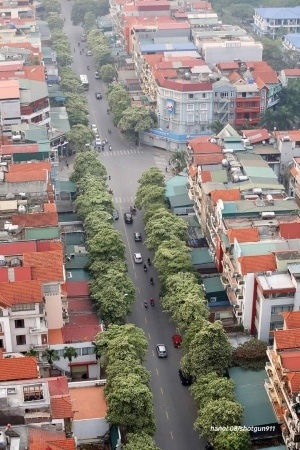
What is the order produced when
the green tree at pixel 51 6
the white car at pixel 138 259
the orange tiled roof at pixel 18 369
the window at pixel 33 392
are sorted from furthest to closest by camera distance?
the green tree at pixel 51 6, the white car at pixel 138 259, the orange tiled roof at pixel 18 369, the window at pixel 33 392

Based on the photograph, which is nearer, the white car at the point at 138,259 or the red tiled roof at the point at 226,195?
the red tiled roof at the point at 226,195

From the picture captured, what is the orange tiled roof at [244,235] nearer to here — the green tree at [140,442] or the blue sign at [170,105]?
the green tree at [140,442]

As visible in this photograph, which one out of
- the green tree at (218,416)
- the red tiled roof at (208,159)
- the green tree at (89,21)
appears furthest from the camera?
the green tree at (89,21)

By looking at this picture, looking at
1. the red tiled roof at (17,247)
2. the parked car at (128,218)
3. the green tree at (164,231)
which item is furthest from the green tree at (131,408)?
the parked car at (128,218)

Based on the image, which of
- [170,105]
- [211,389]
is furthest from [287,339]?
[170,105]

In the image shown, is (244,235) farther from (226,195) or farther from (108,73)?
(108,73)

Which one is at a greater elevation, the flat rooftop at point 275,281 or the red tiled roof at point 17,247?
the red tiled roof at point 17,247

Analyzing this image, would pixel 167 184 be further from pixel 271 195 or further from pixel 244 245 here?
pixel 244 245

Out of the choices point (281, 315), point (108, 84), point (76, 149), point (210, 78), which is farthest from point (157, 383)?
point (108, 84)

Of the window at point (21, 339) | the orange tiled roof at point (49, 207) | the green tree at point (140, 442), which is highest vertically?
the orange tiled roof at point (49, 207)
